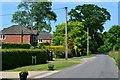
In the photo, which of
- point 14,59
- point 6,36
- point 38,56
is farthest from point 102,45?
point 14,59

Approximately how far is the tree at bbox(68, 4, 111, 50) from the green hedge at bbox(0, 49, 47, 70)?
6482 cm

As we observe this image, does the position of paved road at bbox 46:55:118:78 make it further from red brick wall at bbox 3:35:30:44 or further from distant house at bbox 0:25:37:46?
red brick wall at bbox 3:35:30:44

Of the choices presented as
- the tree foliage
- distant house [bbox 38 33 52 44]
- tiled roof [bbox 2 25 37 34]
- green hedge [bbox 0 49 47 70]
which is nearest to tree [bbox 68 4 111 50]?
the tree foliage

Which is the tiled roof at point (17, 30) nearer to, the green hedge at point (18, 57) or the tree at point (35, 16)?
the tree at point (35, 16)

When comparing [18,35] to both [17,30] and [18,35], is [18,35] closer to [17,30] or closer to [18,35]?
[18,35]

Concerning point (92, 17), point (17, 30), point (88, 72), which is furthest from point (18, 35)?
point (88, 72)

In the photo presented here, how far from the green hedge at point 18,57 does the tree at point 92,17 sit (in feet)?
213

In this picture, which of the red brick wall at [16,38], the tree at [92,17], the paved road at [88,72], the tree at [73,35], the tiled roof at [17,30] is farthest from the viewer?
the tree at [92,17]

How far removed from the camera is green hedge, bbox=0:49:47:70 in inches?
1157

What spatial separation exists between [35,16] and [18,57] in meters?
58.2

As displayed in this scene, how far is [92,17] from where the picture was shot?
10581cm

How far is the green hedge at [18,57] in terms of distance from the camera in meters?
29.4

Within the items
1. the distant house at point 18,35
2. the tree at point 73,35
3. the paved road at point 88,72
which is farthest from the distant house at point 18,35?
the paved road at point 88,72

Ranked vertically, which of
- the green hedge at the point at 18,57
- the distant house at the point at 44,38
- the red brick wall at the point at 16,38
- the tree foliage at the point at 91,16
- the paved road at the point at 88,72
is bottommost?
the paved road at the point at 88,72
